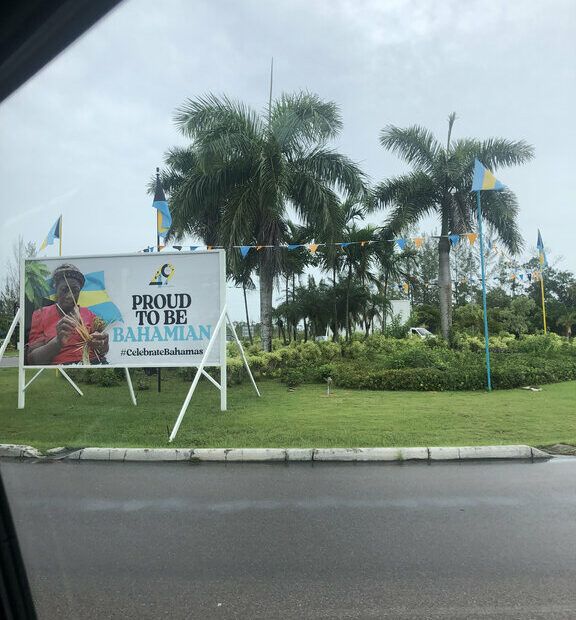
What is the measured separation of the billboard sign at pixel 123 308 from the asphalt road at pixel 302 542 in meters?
4.32

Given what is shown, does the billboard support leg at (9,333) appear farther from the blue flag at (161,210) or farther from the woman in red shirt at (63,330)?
the blue flag at (161,210)

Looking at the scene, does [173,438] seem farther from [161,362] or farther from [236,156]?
[236,156]

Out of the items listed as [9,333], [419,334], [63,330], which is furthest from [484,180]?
[419,334]

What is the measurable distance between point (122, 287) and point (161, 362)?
167cm

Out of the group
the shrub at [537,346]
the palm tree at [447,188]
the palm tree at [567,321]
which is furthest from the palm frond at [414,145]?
the palm tree at [567,321]

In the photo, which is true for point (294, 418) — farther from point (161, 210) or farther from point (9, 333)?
point (161, 210)

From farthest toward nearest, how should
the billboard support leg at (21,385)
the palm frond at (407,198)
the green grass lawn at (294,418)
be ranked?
the palm frond at (407,198) → the billboard support leg at (21,385) → the green grass lawn at (294,418)

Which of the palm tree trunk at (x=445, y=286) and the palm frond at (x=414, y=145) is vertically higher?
the palm frond at (x=414, y=145)

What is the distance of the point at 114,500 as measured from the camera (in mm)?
5391

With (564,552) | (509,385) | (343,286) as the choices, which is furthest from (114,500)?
(343,286)

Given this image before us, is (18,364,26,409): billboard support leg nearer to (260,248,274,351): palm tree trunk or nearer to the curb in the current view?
the curb

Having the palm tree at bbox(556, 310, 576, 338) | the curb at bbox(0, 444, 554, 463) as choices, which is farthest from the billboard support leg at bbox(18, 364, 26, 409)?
the palm tree at bbox(556, 310, 576, 338)

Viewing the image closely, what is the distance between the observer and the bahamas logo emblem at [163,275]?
35.7 feet

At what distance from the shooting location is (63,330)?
11.0 metres
